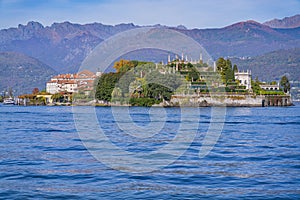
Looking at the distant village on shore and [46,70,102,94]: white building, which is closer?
the distant village on shore

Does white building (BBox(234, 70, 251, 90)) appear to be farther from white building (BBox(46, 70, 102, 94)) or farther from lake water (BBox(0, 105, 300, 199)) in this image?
lake water (BBox(0, 105, 300, 199))

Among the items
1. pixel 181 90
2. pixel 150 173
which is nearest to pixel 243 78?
pixel 181 90

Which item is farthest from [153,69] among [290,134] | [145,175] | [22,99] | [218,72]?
[145,175]

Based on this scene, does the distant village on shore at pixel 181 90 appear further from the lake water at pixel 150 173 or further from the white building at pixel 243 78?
the lake water at pixel 150 173

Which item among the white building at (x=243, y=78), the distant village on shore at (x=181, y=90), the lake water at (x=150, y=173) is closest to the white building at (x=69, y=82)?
the distant village on shore at (x=181, y=90)

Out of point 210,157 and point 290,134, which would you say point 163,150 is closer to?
point 210,157

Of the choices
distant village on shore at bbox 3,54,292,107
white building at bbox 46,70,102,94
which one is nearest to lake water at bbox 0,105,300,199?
distant village on shore at bbox 3,54,292,107

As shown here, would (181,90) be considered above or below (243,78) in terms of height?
below

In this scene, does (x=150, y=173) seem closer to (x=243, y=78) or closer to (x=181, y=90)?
(x=181, y=90)

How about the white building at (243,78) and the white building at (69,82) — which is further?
the white building at (69,82)

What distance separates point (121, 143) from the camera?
29797mm

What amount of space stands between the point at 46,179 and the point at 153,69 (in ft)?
302

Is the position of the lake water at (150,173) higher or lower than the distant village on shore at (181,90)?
lower

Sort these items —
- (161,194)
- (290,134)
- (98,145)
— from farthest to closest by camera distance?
(290,134), (98,145), (161,194)
